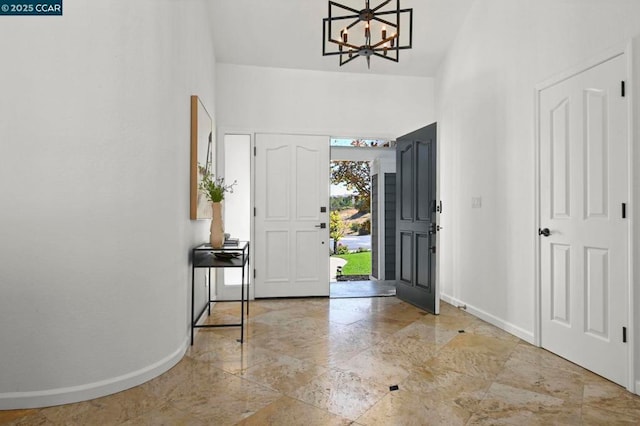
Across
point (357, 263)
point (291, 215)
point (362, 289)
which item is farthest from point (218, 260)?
point (357, 263)

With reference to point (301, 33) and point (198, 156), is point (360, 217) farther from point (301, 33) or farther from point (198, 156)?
point (198, 156)

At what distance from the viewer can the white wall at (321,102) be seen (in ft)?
16.5

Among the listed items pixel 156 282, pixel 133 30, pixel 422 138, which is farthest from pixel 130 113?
pixel 422 138

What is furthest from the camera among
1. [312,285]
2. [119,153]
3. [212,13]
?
[312,285]

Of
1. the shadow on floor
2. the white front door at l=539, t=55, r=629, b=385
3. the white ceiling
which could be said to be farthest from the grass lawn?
the white front door at l=539, t=55, r=629, b=385

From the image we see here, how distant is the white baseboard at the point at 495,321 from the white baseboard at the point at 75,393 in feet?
9.82

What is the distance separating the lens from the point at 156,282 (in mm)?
2736

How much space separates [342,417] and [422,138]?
3.27 metres

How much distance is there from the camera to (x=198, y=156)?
358 cm

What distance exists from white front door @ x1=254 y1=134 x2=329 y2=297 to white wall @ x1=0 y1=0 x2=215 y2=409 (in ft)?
7.66

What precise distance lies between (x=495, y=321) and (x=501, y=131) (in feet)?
6.07

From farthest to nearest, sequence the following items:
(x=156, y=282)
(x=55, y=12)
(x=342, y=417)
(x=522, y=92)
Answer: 1. (x=522, y=92)
2. (x=156, y=282)
3. (x=55, y=12)
4. (x=342, y=417)

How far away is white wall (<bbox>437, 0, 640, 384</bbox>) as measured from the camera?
3.03m

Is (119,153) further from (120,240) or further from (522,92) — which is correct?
(522,92)
